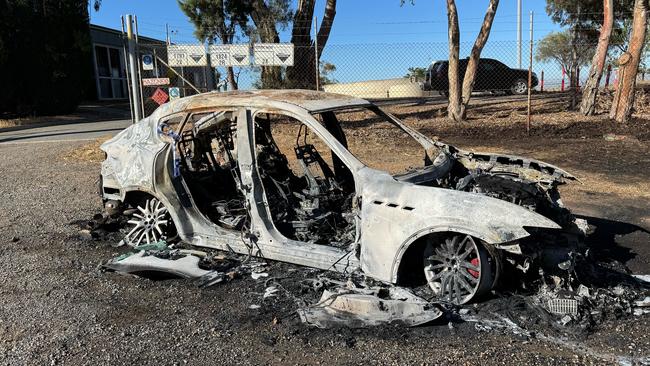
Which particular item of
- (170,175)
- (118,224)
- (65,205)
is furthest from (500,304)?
(65,205)

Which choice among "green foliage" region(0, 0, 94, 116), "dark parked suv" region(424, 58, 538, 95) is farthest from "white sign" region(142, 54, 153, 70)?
"dark parked suv" region(424, 58, 538, 95)

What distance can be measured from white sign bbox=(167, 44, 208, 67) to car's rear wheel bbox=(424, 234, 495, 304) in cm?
952

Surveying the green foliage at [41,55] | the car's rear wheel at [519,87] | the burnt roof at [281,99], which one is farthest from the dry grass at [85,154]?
the car's rear wheel at [519,87]

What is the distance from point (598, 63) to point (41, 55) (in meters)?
21.0

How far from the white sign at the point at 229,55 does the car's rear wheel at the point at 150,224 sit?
24.5 ft

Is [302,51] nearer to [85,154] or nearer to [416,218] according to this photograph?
[85,154]

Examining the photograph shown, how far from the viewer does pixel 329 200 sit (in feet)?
16.4

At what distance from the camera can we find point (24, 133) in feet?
56.8

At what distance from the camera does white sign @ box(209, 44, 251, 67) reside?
40.1 feet

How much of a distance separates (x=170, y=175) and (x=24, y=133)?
14.9 metres

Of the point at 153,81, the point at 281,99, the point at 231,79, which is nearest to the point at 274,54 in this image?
the point at 153,81

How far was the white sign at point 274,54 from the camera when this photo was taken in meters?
12.4

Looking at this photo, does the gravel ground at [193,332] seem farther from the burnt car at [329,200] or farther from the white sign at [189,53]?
the white sign at [189,53]

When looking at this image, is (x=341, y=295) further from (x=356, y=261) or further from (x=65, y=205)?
(x=65, y=205)
